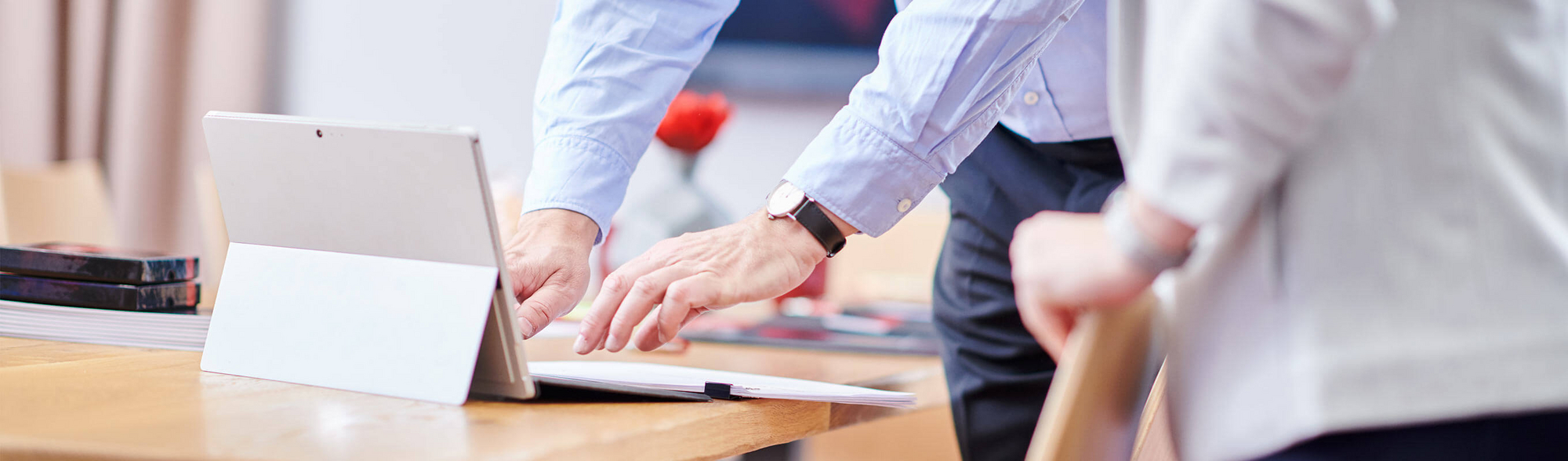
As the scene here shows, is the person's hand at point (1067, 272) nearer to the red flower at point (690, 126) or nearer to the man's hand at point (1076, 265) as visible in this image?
the man's hand at point (1076, 265)

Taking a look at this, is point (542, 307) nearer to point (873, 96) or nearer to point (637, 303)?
point (637, 303)

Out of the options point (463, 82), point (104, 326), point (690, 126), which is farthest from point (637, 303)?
point (463, 82)

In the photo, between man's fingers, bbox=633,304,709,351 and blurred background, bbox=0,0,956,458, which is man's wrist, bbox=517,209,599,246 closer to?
man's fingers, bbox=633,304,709,351

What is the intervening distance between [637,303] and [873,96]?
23 cm

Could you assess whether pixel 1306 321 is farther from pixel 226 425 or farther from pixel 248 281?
pixel 248 281

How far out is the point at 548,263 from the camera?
0.84 meters

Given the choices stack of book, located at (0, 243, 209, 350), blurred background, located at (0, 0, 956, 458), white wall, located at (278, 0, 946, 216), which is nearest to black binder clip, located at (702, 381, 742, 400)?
stack of book, located at (0, 243, 209, 350)

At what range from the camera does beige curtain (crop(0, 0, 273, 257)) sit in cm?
262

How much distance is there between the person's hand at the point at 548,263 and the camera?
0.80 meters

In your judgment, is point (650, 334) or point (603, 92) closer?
point (650, 334)

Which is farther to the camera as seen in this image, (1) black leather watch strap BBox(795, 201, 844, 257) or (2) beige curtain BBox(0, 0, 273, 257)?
(2) beige curtain BBox(0, 0, 273, 257)

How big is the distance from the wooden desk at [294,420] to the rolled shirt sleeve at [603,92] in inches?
12.0

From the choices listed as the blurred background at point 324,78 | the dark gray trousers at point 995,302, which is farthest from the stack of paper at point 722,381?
the blurred background at point 324,78

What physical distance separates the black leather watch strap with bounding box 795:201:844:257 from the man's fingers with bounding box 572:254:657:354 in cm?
12
